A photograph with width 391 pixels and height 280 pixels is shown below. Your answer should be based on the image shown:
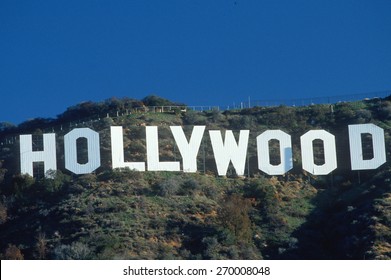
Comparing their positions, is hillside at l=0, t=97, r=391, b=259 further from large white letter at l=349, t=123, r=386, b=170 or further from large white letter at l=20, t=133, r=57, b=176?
large white letter at l=20, t=133, r=57, b=176

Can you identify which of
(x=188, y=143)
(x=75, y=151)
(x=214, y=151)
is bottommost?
(x=214, y=151)

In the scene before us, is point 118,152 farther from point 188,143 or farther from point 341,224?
point 341,224

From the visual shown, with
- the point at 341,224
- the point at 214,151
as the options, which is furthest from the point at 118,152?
the point at 341,224

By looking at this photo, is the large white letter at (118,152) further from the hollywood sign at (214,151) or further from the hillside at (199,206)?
the hillside at (199,206)

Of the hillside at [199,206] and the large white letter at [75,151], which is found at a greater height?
the large white letter at [75,151]

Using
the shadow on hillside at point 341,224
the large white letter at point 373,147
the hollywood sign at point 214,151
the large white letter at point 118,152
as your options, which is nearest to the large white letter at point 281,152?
the hollywood sign at point 214,151

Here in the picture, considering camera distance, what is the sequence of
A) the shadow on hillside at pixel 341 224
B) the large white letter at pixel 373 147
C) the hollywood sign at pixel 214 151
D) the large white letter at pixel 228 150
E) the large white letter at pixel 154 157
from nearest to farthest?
the shadow on hillside at pixel 341 224, the large white letter at pixel 154 157, the hollywood sign at pixel 214 151, the large white letter at pixel 228 150, the large white letter at pixel 373 147
